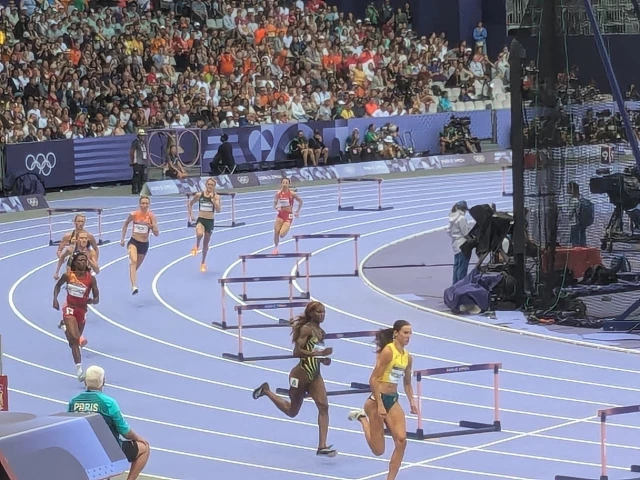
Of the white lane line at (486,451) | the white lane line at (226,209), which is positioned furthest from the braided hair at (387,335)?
the white lane line at (226,209)

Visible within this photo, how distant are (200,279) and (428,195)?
11893mm

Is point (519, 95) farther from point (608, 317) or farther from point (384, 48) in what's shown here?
point (384, 48)

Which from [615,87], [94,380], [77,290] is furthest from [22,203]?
[94,380]

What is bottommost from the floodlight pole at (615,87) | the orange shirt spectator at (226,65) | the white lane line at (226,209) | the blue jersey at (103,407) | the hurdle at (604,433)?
the hurdle at (604,433)

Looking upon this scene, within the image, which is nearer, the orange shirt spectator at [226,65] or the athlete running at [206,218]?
the athlete running at [206,218]

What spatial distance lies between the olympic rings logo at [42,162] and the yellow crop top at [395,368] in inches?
828

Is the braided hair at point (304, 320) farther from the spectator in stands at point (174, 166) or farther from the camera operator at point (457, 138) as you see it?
the camera operator at point (457, 138)

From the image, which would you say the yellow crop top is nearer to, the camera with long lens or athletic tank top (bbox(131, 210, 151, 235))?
the camera with long lens

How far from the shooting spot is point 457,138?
41.1 meters

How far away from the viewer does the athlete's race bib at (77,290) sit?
56.7 feet

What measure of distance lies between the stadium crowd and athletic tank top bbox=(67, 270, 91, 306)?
1549 cm

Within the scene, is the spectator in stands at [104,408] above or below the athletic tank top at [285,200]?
below

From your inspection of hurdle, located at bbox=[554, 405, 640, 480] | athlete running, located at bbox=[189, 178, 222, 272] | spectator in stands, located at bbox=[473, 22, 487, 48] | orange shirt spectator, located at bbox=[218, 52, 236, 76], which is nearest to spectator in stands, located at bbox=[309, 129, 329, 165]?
orange shirt spectator, located at bbox=[218, 52, 236, 76]

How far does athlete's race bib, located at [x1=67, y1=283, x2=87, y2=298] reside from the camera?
17.3 meters
